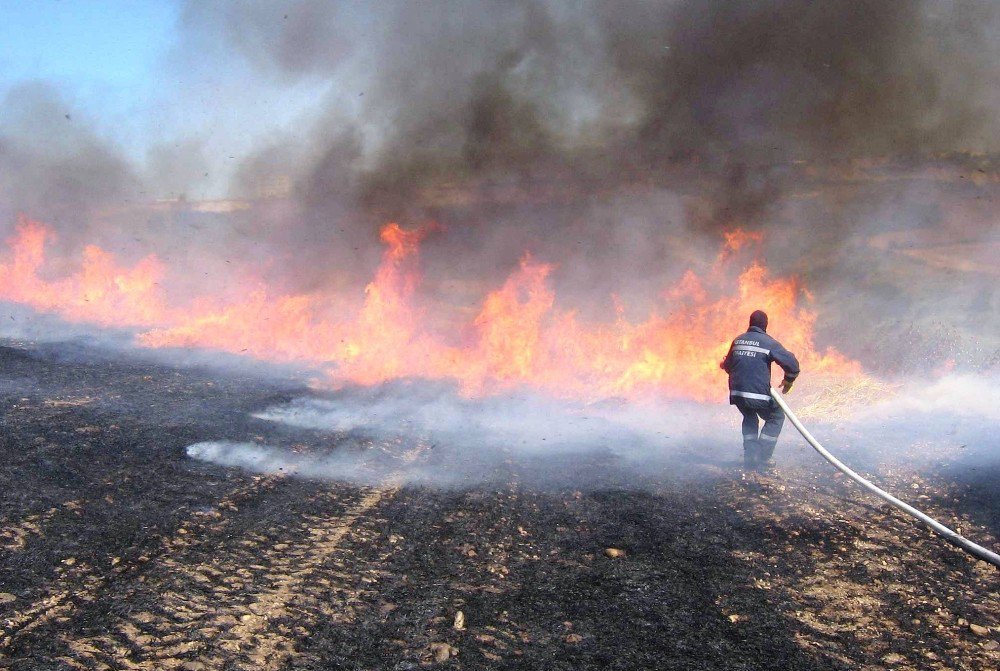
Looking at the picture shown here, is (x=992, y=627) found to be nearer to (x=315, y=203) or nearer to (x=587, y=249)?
(x=587, y=249)

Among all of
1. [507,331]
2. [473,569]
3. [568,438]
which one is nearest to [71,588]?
[473,569]

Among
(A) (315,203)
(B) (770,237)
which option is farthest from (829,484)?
(A) (315,203)

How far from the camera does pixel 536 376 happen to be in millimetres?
10719

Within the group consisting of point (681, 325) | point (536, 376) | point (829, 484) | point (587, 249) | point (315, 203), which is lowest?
point (829, 484)

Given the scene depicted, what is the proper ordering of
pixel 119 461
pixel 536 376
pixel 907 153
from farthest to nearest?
pixel 907 153, pixel 536 376, pixel 119 461

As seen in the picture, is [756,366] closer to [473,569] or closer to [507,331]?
[473,569]

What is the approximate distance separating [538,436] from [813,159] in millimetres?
8827

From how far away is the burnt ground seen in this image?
3045mm

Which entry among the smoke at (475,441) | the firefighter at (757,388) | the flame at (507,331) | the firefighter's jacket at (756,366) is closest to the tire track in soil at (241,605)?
the smoke at (475,441)

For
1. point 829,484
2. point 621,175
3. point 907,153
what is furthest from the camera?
point 621,175

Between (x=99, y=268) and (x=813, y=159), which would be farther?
(x=99, y=268)

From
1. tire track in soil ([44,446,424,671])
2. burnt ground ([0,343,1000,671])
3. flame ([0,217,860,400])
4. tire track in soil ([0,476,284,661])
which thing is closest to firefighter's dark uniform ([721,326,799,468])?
burnt ground ([0,343,1000,671])

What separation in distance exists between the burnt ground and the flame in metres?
4.29

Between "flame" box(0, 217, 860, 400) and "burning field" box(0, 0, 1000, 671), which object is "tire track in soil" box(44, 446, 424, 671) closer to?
"burning field" box(0, 0, 1000, 671)
